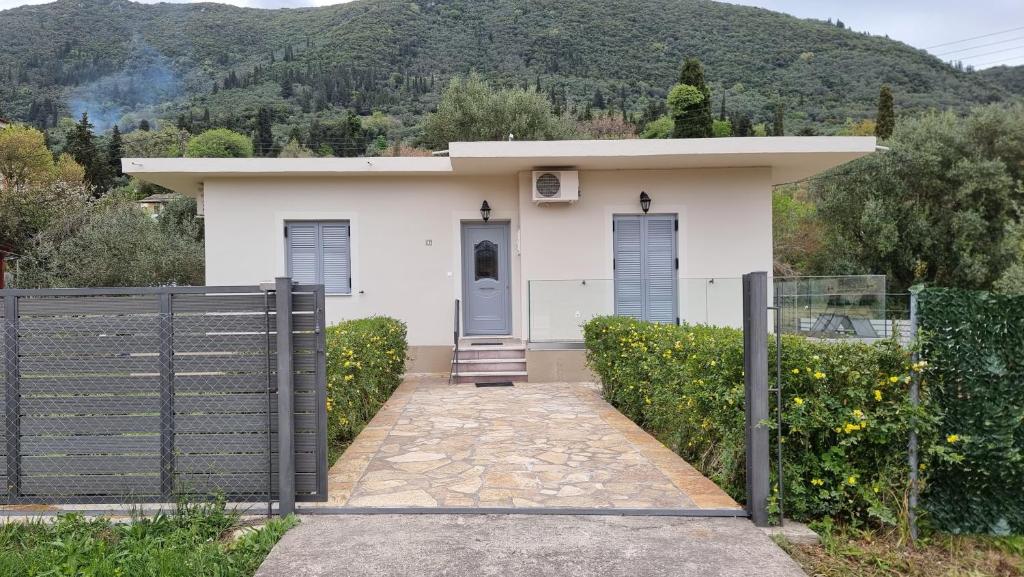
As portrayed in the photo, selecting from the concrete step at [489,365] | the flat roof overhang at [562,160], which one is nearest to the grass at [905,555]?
the flat roof overhang at [562,160]

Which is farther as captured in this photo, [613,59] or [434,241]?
[613,59]

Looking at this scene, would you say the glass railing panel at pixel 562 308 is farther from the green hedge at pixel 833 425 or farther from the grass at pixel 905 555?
the grass at pixel 905 555

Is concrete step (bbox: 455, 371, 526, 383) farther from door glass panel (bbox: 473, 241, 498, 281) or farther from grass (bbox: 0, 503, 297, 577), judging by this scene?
grass (bbox: 0, 503, 297, 577)

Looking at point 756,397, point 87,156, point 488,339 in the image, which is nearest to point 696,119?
point 488,339

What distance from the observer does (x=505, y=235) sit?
10.7 meters

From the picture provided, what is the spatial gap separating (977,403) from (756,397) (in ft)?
3.45

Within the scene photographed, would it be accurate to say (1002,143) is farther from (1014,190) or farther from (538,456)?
(538,456)

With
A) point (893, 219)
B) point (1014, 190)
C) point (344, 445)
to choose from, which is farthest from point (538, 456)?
point (1014, 190)

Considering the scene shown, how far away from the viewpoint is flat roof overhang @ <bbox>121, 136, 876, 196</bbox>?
29.4ft

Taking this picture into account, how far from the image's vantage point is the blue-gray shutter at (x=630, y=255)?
33.1ft

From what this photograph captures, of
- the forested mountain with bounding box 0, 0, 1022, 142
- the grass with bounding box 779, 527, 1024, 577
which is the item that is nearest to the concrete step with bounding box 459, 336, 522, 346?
the grass with bounding box 779, 527, 1024, 577

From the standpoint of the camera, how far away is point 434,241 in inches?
413

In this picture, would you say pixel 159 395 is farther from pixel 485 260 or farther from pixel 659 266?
pixel 659 266

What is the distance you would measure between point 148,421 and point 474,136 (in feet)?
70.1
